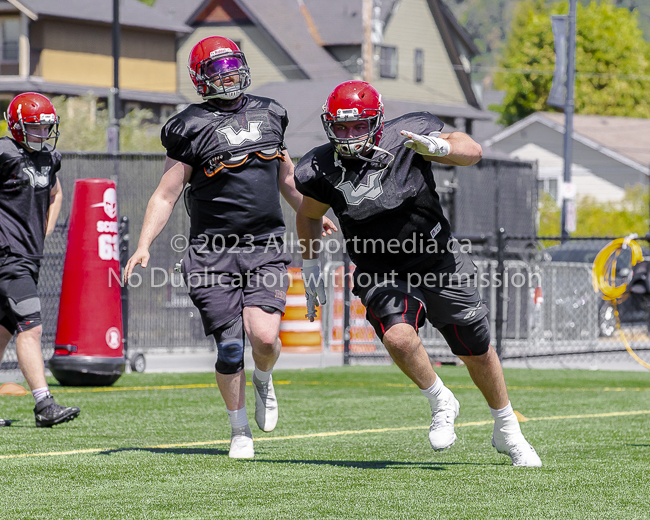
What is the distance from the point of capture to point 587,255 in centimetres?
2022

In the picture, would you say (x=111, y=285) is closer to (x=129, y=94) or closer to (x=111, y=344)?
(x=111, y=344)

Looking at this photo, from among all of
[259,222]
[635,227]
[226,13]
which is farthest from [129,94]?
[259,222]

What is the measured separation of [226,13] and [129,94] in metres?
5.16

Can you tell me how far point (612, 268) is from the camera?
1471 cm

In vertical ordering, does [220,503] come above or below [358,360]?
above

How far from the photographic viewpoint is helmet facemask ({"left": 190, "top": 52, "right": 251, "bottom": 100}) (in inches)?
236

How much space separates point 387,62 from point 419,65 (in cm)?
204

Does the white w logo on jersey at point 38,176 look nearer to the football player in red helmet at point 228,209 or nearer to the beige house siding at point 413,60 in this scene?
the football player in red helmet at point 228,209

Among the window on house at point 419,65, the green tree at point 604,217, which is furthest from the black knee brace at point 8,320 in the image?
the window on house at point 419,65

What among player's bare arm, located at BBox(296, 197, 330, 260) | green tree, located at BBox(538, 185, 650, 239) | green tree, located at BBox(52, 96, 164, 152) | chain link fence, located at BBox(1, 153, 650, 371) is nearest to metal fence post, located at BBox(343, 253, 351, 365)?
chain link fence, located at BBox(1, 153, 650, 371)

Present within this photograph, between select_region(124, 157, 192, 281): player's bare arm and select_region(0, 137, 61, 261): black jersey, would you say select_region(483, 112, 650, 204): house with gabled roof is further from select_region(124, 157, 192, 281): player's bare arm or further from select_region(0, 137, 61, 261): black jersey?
select_region(124, 157, 192, 281): player's bare arm

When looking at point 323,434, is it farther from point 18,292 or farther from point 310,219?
point 18,292

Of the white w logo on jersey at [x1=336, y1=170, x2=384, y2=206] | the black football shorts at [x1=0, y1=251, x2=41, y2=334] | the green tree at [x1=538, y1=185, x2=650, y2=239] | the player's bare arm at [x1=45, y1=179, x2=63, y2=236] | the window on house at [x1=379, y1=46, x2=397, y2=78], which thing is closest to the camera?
the white w logo on jersey at [x1=336, y1=170, x2=384, y2=206]

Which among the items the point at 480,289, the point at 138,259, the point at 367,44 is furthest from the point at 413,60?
the point at 138,259
